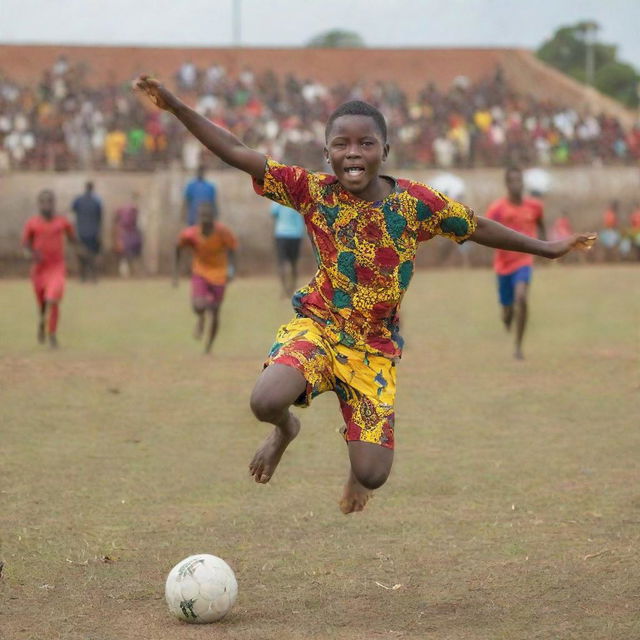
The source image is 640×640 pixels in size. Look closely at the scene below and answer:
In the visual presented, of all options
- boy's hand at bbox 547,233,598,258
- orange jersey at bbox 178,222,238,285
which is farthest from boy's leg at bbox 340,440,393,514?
orange jersey at bbox 178,222,238,285

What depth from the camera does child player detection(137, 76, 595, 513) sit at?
5.41m

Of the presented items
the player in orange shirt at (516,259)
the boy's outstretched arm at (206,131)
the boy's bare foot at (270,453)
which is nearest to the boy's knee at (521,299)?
the player in orange shirt at (516,259)

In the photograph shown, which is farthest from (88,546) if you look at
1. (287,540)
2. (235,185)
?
→ (235,185)

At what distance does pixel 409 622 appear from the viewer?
194 inches

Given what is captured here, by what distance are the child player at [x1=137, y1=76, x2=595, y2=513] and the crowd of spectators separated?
850 inches

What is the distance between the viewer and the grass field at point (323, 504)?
198 inches

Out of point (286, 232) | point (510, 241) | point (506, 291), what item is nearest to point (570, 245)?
point (510, 241)

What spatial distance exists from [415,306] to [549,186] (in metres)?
10.5

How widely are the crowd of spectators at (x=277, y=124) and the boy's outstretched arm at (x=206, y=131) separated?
21.6 metres

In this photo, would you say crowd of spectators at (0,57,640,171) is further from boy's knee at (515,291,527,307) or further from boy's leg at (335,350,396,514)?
boy's leg at (335,350,396,514)

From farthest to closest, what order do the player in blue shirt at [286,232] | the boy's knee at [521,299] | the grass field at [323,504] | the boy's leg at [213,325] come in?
1. the player in blue shirt at [286,232]
2. the boy's leg at [213,325]
3. the boy's knee at [521,299]
4. the grass field at [323,504]

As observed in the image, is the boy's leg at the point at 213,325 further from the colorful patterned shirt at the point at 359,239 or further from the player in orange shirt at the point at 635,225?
the player in orange shirt at the point at 635,225

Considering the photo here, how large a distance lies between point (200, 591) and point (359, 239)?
162cm

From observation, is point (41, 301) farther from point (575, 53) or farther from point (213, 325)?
point (575, 53)
